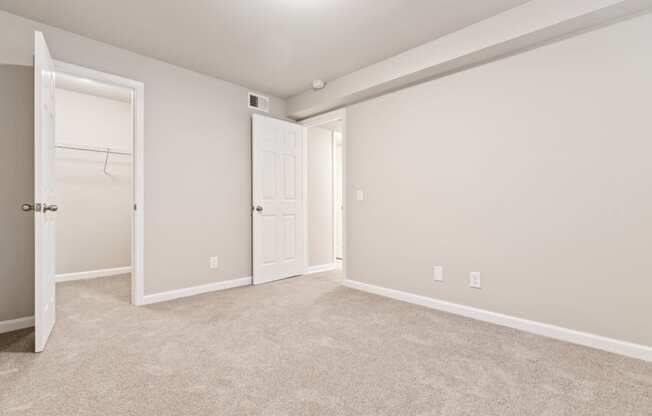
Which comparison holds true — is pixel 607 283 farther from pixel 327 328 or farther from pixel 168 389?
pixel 168 389

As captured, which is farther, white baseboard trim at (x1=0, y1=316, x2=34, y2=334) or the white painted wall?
the white painted wall

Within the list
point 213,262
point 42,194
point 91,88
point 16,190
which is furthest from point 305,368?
point 91,88

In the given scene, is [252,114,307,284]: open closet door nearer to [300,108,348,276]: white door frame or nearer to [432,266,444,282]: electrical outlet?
[300,108,348,276]: white door frame

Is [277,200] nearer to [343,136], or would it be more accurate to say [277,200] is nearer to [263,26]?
[343,136]

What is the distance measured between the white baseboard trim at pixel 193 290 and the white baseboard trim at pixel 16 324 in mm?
798

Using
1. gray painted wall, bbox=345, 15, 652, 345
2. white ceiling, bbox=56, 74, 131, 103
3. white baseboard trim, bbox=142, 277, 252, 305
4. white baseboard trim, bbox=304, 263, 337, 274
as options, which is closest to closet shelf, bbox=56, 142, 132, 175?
white ceiling, bbox=56, 74, 131, 103

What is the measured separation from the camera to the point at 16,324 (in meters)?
2.47

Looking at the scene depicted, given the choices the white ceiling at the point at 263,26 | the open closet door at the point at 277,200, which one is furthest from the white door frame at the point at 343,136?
the white ceiling at the point at 263,26

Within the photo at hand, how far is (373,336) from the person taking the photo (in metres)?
2.32

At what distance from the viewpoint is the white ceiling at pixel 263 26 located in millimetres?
2287

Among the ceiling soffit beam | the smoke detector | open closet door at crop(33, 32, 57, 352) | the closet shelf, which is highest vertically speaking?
the smoke detector

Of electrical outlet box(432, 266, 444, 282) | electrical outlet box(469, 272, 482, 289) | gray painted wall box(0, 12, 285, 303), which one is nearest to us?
electrical outlet box(469, 272, 482, 289)

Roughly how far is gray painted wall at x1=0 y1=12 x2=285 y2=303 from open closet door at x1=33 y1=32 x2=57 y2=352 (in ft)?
2.33

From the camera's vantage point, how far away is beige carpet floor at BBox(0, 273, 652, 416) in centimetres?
151
